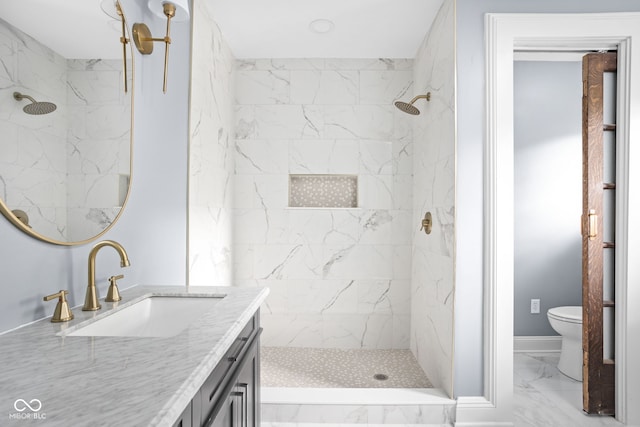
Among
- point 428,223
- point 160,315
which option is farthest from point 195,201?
point 428,223

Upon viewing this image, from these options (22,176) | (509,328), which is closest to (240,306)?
(22,176)

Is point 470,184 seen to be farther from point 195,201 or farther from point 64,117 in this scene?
point 64,117

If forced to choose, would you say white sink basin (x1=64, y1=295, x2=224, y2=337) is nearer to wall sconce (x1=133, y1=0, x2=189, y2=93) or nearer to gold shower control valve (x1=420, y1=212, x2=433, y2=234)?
wall sconce (x1=133, y1=0, x2=189, y2=93)

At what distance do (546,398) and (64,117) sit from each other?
9.55ft

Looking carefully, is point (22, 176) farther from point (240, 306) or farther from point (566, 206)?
Result: point (566, 206)

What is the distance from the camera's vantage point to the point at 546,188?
3.04 metres

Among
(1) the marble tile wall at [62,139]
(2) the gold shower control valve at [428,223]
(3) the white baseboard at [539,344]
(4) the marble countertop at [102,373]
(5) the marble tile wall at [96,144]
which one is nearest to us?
(4) the marble countertop at [102,373]

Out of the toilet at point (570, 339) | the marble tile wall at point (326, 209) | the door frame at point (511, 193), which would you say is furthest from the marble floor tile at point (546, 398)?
the marble tile wall at point (326, 209)

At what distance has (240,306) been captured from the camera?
119 centimetres


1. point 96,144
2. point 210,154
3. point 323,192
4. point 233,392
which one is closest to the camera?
point 233,392

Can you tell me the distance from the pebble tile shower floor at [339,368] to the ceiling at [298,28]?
6.87 ft

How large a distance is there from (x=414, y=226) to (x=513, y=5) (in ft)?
5.34

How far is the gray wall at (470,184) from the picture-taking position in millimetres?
2012

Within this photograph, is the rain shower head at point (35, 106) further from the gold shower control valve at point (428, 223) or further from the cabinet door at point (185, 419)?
the gold shower control valve at point (428, 223)
